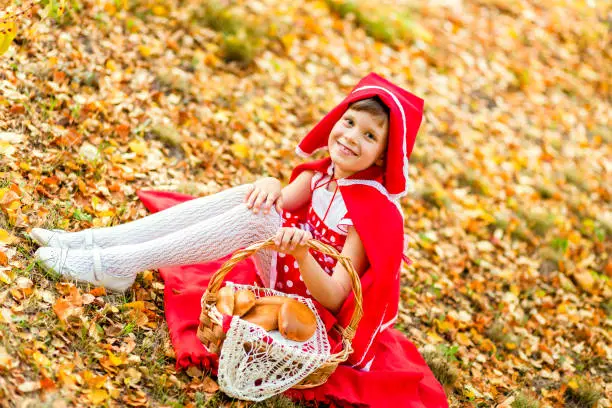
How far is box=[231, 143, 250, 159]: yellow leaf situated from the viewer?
466cm

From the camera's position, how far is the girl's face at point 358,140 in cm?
294

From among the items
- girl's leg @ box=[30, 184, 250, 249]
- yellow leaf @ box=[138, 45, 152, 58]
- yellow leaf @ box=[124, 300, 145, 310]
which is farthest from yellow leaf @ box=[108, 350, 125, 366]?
yellow leaf @ box=[138, 45, 152, 58]

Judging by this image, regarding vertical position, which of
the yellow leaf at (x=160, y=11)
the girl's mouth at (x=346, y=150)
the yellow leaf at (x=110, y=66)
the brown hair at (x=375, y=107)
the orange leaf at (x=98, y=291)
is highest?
the brown hair at (x=375, y=107)

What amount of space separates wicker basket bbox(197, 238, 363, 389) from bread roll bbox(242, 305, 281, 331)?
5.3 inches

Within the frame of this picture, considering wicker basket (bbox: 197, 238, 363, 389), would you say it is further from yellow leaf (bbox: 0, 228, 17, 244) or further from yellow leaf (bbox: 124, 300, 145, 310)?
yellow leaf (bbox: 0, 228, 17, 244)

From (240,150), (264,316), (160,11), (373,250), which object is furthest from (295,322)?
(160,11)

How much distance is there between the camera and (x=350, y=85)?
19.8 ft

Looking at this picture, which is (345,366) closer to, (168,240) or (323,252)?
(323,252)

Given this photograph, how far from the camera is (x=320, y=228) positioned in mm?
3150

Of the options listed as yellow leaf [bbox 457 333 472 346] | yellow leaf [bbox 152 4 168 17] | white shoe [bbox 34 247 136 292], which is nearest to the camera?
white shoe [bbox 34 247 136 292]

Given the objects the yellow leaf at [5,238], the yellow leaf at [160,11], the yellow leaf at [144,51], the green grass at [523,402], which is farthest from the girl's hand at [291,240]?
the yellow leaf at [160,11]

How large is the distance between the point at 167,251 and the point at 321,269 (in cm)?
71

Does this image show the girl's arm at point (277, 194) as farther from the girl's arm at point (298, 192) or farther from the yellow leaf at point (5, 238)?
the yellow leaf at point (5, 238)

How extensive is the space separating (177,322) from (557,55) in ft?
21.0
